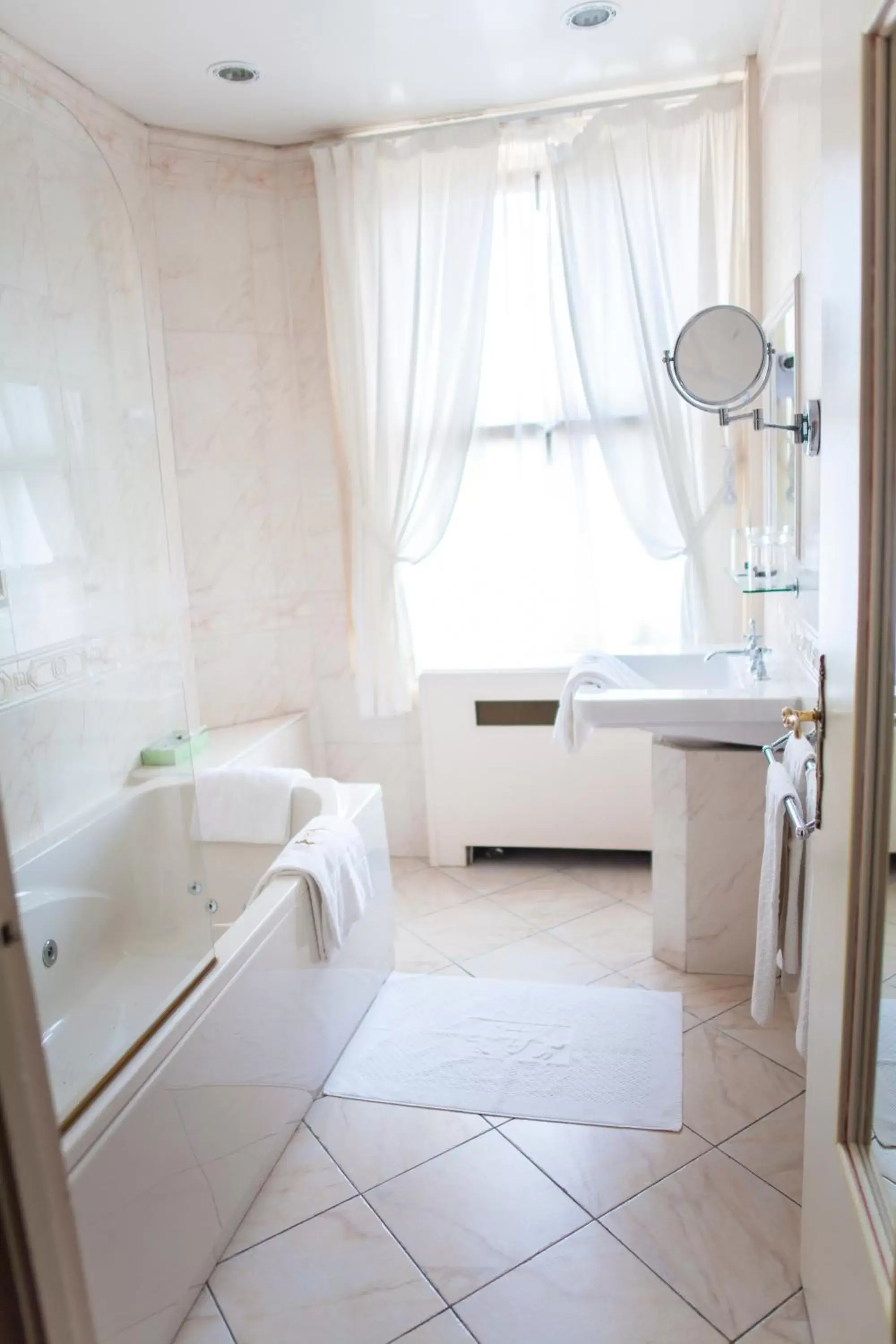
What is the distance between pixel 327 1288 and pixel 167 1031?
1.78 feet

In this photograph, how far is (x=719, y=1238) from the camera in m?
1.79

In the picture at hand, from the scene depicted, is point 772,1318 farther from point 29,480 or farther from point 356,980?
point 29,480

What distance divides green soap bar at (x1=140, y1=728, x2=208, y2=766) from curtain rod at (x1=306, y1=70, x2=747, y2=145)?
2.28 meters

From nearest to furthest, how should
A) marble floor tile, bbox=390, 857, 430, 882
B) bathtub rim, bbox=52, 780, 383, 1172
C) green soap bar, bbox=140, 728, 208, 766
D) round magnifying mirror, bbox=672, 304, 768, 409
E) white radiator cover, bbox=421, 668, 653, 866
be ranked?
bathtub rim, bbox=52, 780, 383, 1172, green soap bar, bbox=140, 728, 208, 766, round magnifying mirror, bbox=672, 304, 768, 409, white radiator cover, bbox=421, 668, 653, 866, marble floor tile, bbox=390, 857, 430, 882

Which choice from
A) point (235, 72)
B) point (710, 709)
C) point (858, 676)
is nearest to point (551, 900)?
point (710, 709)

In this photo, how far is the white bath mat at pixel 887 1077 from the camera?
1182 millimetres

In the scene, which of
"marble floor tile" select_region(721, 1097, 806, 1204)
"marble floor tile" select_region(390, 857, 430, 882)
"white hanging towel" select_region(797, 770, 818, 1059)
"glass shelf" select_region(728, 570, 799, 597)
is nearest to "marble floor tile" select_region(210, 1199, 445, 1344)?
"marble floor tile" select_region(721, 1097, 806, 1204)

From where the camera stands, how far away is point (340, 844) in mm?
2451

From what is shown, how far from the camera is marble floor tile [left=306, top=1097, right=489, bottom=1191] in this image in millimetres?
2060

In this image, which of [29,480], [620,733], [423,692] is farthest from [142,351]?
[620,733]

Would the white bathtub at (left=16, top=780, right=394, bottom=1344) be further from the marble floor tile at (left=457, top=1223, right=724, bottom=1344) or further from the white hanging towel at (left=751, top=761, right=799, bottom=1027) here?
the white hanging towel at (left=751, top=761, right=799, bottom=1027)

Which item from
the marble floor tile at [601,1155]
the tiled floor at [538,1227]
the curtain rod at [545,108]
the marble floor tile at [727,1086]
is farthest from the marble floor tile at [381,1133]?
the curtain rod at [545,108]

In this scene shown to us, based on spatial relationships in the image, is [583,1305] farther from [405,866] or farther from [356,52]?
[356,52]

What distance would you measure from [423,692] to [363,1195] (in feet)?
6.03
